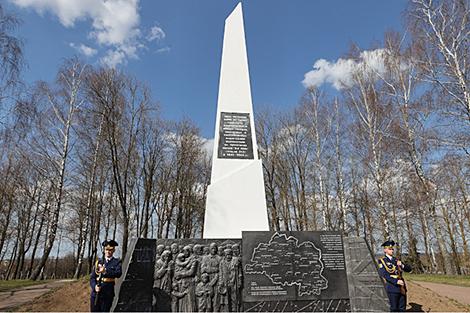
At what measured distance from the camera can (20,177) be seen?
17.3m

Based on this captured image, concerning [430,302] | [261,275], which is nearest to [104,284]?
[261,275]

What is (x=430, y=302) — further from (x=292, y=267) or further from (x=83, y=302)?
(x=83, y=302)

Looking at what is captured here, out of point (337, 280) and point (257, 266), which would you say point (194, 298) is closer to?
point (257, 266)

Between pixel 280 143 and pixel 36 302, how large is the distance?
15.4 metres

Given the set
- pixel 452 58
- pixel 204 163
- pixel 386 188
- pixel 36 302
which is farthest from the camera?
pixel 204 163

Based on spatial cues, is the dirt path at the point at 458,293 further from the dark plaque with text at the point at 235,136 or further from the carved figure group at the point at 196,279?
the dark plaque with text at the point at 235,136

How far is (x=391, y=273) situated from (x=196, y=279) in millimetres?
3420

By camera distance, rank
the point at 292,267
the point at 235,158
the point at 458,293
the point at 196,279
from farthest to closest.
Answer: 1. the point at 458,293
2. the point at 235,158
3. the point at 292,267
4. the point at 196,279

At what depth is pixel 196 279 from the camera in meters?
5.28

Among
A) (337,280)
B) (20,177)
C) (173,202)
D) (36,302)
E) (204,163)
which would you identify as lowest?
(36,302)

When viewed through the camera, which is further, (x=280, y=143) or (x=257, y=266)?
(x=280, y=143)

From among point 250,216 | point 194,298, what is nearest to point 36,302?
point 194,298

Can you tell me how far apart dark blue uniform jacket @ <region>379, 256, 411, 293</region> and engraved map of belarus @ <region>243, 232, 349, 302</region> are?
735mm

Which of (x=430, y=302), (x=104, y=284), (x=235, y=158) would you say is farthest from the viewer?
(x=430, y=302)
